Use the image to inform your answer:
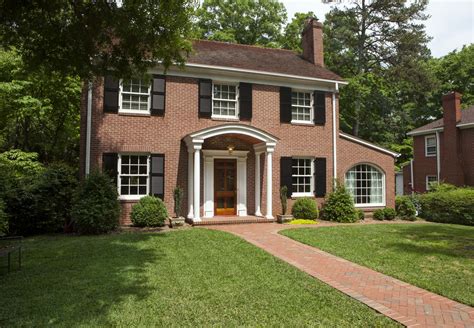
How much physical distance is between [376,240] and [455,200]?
27.2ft

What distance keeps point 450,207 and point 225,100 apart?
1145 centimetres

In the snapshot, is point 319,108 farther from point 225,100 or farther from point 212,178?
point 212,178

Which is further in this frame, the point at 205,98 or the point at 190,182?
the point at 205,98

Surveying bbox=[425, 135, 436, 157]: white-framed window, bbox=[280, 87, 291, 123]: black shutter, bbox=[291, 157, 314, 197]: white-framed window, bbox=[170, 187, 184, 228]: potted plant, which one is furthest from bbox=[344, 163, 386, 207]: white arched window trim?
bbox=[425, 135, 436, 157]: white-framed window

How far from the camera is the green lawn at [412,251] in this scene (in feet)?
20.1

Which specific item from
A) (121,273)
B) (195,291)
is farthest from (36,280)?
(195,291)

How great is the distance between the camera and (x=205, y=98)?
46.1 ft

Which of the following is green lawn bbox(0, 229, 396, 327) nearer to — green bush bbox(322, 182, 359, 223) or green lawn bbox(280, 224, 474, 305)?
green lawn bbox(280, 224, 474, 305)

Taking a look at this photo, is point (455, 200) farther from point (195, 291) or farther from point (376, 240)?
point (195, 291)

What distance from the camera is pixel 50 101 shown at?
1789cm

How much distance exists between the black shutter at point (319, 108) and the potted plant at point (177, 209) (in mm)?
7077

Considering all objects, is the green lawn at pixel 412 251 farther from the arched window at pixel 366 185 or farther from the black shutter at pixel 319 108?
the black shutter at pixel 319 108

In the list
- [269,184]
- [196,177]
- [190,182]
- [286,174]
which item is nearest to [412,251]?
[269,184]

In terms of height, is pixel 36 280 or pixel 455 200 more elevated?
pixel 455 200
